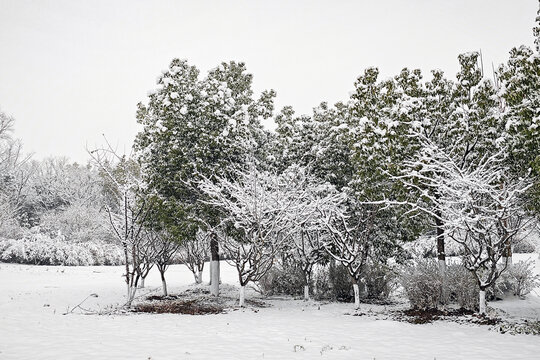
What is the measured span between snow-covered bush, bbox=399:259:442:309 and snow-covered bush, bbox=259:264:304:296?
4.67 m

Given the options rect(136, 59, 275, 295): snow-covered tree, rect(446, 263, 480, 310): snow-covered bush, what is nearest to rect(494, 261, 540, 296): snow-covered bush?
rect(446, 263, 480, 310): snow-covered bush

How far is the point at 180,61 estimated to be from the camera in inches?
545

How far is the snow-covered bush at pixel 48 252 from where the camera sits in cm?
2505

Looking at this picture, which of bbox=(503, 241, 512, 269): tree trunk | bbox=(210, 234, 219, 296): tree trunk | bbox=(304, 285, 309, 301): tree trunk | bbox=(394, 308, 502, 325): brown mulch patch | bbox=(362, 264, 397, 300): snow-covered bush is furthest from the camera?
bbox=(210, 234, 219, 296): tree trunk

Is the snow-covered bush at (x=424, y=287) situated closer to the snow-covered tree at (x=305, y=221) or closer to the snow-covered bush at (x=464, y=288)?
the snow-covered bush at (x=464, y=288)

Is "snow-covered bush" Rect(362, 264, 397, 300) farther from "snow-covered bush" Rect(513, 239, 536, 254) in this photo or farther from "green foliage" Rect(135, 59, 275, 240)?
"snow-covered bush" Rect(513, 239, 536, 254)

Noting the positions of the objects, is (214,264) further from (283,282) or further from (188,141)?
(188,141)

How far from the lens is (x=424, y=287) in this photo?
1133 centimetres

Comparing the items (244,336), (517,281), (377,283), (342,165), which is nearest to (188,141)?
(342,165)

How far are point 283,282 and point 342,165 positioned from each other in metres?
5.30

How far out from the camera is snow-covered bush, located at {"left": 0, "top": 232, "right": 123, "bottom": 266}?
82.2ft

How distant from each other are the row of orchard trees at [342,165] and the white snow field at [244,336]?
194cm

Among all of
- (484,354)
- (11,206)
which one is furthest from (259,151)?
(11,206)

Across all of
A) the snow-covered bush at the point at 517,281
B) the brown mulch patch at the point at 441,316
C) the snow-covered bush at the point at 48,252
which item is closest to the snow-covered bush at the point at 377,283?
the brown mulch patch at the point at 441,316
